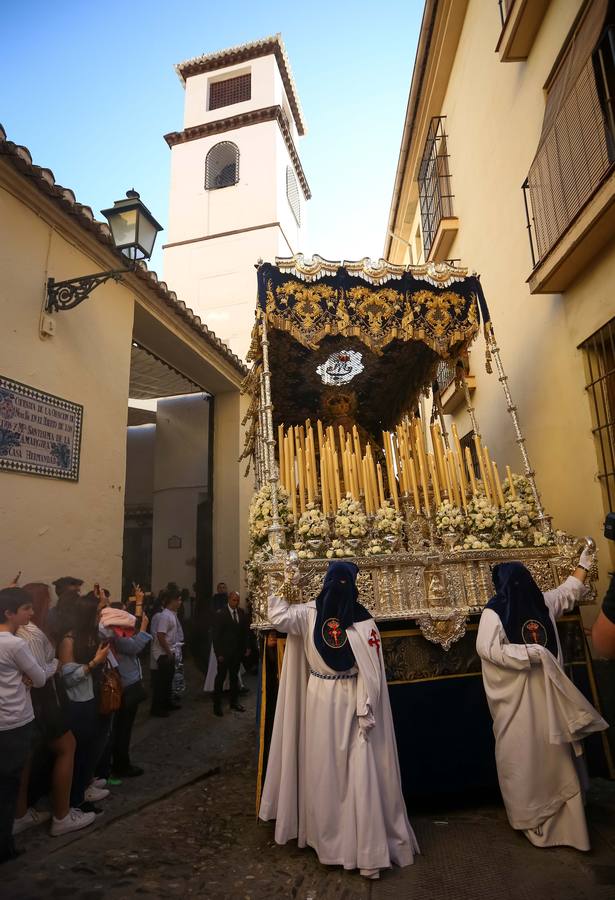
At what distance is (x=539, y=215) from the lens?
5.66 m

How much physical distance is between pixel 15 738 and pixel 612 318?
17.9 ft

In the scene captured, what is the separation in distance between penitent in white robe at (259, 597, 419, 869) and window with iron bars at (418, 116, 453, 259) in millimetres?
7646

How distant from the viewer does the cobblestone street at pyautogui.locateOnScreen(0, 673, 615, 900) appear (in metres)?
2.81

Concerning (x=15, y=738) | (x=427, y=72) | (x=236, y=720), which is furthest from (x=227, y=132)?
(x=15, y=738)

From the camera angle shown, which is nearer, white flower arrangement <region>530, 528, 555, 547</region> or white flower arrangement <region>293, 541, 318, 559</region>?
white flower arrangement <region>293, 541, 318, 559</region>

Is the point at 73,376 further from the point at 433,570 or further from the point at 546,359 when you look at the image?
the point at 546,359

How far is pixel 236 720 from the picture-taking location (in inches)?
245

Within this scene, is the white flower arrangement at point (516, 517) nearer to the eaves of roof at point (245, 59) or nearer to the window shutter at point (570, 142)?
the window shutter at point (570, 142)

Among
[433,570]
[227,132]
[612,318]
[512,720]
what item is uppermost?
[227,132]

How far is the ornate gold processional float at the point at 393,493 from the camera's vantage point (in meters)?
4.14

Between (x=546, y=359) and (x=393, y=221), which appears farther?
(x=393, y=221)

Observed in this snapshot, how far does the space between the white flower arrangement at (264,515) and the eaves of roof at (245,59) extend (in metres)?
16.1

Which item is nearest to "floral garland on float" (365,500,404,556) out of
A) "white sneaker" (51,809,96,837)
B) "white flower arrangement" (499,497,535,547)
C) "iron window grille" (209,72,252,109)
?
"white flower arrangement" (499,497,535,547)

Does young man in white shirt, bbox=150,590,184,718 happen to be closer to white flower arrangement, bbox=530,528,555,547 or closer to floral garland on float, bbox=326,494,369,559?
floral garland on float, bbox=326,494,369,559
